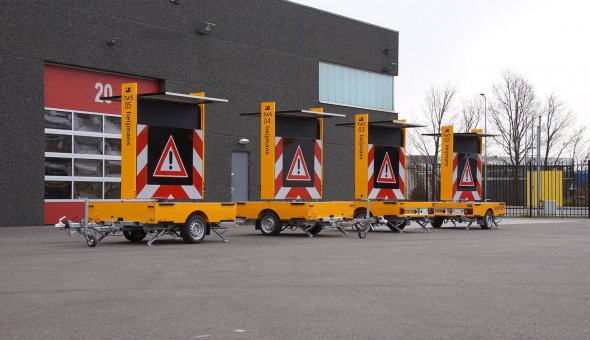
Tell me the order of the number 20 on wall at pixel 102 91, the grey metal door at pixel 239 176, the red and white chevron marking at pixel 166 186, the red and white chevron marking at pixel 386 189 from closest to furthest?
the red and white chevron marking at pixel 166 186 → the red and white chevron marking at pixel 386 189 → the number 20 on wall at pixel 102 91 → the grey metal door at pixel 239 176

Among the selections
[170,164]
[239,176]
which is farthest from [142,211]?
[239,176]

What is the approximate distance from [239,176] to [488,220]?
38.4 feet

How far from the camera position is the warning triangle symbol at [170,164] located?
683 inches

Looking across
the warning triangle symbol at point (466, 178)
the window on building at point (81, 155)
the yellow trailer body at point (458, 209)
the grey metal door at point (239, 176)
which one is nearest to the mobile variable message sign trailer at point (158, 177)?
the window on building at point (81, 155)

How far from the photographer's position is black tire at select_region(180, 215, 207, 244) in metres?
17.0

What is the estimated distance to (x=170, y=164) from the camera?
57.7 ft

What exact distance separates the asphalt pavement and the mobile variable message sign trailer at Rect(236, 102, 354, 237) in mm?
4288

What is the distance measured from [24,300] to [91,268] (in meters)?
3.17

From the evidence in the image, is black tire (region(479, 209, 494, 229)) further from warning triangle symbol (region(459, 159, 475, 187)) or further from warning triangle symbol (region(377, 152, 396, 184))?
warning triangle symbol (region(377, 152, 396, 184))

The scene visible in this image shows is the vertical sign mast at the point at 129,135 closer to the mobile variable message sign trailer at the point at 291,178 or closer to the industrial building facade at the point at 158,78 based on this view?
the mobile variable message sign trailer at the point at 291,178

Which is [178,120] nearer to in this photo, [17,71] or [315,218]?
[315,218]

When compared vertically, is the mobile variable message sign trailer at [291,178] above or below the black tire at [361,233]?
above

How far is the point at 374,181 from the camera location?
2352cm

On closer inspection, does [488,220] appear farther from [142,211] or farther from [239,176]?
[142,211]
